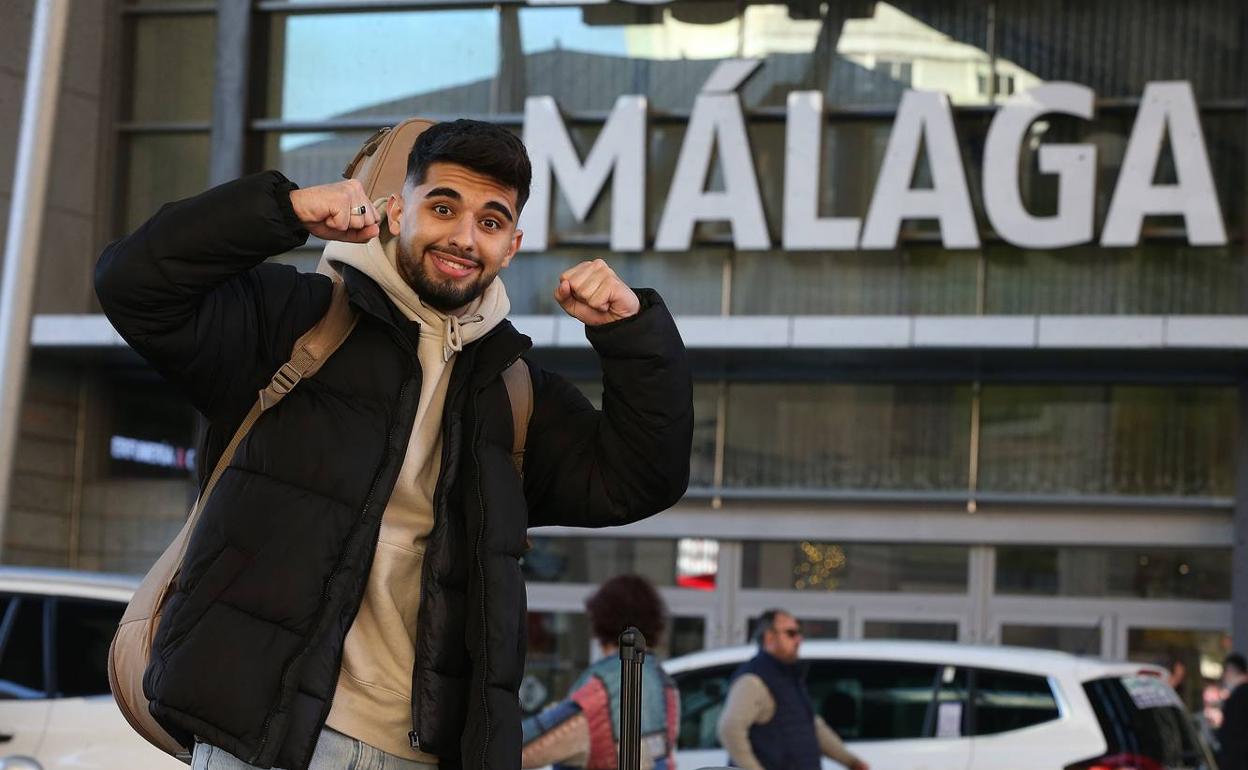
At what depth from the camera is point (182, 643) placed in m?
2.82

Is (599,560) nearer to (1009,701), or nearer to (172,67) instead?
(172,67)

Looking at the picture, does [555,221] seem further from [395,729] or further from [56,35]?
[395,729]

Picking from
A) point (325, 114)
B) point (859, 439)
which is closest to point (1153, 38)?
point (859, 439)

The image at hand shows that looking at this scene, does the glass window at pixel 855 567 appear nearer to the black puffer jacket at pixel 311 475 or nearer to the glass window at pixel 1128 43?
the glass window at pixel 1128 43

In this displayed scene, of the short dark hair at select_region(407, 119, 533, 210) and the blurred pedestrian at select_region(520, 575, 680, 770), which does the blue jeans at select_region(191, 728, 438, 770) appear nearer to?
the short dark hair at select_region(407, 119, 533, 210)

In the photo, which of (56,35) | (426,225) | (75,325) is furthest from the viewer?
(75,325)

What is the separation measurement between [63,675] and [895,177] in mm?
11308

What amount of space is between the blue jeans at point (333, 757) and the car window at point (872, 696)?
25.1 ft

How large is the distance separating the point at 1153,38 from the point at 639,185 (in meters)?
4.85

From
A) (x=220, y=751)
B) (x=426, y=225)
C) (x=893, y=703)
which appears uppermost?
(x=426, y=225)

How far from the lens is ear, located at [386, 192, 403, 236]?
3.14 metres

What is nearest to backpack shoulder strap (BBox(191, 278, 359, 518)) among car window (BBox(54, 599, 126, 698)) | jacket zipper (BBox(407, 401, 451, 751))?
jacket zipper (BBox(407, 401, 451, 751))

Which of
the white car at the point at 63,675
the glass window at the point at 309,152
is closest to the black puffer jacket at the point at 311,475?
the white car at the point at 63,675

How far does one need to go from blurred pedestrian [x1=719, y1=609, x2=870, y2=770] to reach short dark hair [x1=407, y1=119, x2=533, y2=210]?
5.88m
